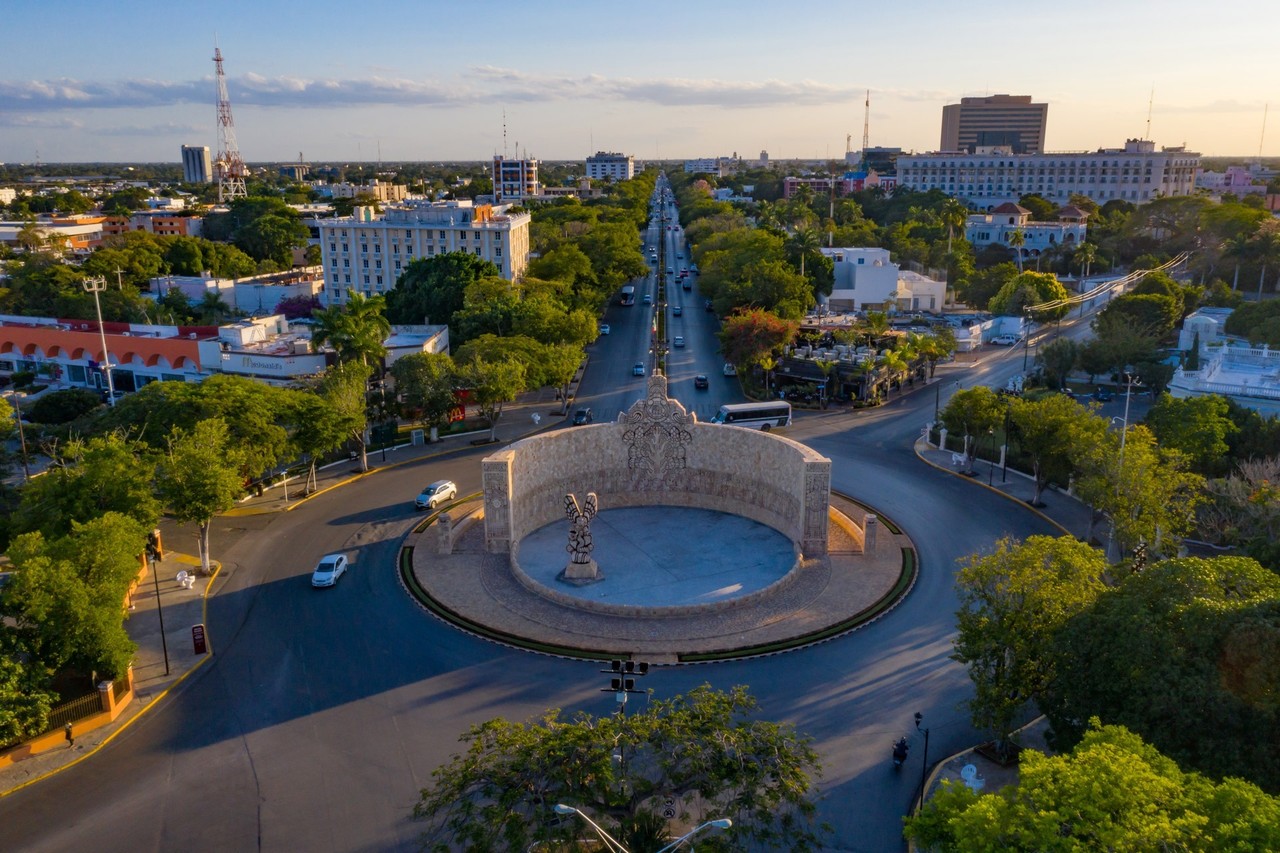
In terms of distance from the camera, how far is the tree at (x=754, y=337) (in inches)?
2955

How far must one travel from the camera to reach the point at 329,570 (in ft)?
133

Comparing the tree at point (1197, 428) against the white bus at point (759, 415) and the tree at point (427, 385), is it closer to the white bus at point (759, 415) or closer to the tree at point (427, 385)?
the white bus at point (759, 415)

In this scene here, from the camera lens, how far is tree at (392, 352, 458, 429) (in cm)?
5909

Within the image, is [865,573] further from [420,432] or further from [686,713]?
[420,432]

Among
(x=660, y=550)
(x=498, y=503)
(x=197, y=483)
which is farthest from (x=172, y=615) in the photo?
(x=660, y=550)

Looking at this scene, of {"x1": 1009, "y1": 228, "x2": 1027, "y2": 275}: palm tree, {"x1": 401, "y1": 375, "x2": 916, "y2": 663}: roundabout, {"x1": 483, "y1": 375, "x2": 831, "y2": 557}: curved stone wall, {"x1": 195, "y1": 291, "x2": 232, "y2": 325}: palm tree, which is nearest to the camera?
{"x1": 401, "y1": 375, "x2": 916, "y2": 663}: roundabout

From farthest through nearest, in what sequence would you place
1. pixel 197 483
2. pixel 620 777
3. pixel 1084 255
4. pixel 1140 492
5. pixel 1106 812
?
pixel 1084 255 → pixel 197 483 → pixel 1140 492 → pixel 620 777 → pixel 1106 812

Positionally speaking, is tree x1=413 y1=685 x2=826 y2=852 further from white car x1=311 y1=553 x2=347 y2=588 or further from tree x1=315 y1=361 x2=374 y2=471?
tree x1=315 y1=361 x2=374 y2=471

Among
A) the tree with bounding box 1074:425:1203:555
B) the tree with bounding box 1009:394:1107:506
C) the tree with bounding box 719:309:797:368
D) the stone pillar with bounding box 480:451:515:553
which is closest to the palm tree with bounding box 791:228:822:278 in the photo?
the tree with bounding box 719:309:797:368

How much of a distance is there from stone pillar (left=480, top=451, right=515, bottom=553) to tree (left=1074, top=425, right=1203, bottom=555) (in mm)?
27002

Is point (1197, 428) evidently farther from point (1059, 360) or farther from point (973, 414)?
point (1059, 360)

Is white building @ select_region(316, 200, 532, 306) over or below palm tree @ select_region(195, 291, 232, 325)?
over

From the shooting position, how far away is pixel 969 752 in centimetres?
2895

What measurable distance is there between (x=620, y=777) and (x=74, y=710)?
66.5 ft
